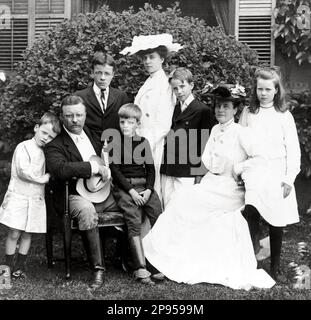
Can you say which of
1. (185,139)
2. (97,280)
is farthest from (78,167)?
(185,139)

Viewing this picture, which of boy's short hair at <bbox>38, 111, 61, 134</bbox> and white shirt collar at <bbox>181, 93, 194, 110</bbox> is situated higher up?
white shirt collar at <bbox>181, 93, 194, 110</bbox>

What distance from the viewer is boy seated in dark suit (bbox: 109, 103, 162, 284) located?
5.23m

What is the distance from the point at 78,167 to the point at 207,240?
1137mm

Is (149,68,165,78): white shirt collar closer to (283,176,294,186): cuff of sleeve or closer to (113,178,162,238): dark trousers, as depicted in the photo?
(113,178,162,238): dark trousers

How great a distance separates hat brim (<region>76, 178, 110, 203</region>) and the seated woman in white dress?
0.48m

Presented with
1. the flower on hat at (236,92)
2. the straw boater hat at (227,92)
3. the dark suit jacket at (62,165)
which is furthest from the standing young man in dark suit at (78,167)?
the flower on hat at (236,92)

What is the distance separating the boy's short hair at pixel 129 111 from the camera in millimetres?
5266

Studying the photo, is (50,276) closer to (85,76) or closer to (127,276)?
(127,276)

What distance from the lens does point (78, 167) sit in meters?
5.05

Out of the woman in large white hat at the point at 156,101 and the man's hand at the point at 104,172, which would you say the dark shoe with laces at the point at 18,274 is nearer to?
the man's hand at the point at 104,172

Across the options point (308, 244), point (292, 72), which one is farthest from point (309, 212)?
point (292, 72)

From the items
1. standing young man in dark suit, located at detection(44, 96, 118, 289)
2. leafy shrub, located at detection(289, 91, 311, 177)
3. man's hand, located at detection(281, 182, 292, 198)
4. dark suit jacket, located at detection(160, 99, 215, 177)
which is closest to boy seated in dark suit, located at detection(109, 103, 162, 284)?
standing young man in dark suit, located at detection(44, 96, 118, 289)

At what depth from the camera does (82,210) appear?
5.00 meters

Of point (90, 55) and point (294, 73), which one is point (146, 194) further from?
point (294, 73)
